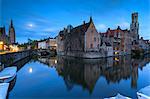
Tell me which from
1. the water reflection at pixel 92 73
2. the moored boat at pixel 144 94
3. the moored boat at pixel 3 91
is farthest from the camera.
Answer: the water reflection at pixel 92 73

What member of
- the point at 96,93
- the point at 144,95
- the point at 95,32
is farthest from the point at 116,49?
the point at 144,95

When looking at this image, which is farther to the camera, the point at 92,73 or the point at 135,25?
the point at 135,25

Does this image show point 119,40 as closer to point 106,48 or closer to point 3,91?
point 106,48

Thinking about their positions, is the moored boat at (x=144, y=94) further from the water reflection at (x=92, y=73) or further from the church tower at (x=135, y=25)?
the church tower at (x=135, y=25)

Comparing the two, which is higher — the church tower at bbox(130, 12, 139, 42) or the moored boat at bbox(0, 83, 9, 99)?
the church tower at bbox(130, 12, 139, 42)

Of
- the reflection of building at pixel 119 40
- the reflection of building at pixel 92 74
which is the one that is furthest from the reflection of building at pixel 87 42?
the reflection of building at pixel 92 74

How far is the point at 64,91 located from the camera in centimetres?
626

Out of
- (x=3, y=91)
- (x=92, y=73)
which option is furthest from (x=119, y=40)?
(x=3, y=91)

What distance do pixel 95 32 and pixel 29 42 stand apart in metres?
32.4

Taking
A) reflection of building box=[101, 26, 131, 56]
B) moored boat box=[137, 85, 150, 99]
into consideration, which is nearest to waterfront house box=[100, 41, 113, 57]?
reflection of building box=[101, 26, 131, 56]

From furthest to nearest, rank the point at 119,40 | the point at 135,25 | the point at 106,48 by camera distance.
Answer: the point at 135,25 < the point at 119,40 < the point at 106,48

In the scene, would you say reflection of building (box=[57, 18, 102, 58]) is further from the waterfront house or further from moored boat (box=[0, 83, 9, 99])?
moored boat (box=[0, 83, 9, 99])

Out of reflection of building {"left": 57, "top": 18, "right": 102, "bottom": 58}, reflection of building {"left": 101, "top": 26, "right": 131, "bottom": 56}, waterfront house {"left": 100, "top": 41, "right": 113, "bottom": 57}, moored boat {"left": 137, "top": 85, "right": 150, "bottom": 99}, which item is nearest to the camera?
moored boat {"left": 137, "top": 85, "right": 150, "bottom": 99}

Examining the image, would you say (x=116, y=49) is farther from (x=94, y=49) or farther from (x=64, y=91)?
(x=64, y=91)
